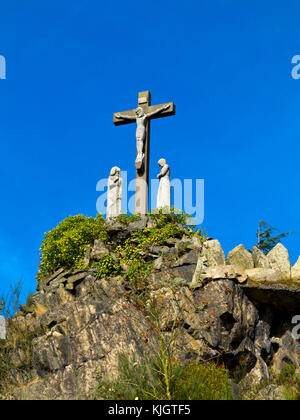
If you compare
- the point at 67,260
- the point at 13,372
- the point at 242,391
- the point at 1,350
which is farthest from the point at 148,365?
the point at 67,260

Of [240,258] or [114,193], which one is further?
[114,193]

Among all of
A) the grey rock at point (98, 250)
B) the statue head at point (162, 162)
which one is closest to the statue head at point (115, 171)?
the statue head at point (162, 162)

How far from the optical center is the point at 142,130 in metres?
19.6

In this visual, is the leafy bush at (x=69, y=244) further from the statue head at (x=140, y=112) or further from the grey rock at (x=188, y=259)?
the statue head at (x=140, y=112)

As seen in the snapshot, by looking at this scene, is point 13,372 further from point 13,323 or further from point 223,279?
point 223,279

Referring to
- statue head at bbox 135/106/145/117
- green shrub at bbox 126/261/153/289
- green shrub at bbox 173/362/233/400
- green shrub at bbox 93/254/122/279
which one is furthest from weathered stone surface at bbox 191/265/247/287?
statue head at bbox 135/106/145/117

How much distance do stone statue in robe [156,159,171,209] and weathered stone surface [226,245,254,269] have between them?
467 centimetres

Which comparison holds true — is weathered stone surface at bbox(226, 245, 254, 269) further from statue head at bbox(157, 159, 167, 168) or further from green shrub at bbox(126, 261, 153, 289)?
statue head at bbox(157, 159, 167, 168)

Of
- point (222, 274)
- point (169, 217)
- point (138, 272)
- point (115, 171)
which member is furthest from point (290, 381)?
point (115, 171)

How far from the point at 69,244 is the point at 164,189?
13.4 ft

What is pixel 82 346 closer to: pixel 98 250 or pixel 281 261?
pixel 98 250

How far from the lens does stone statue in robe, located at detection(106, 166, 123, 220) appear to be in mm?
18469
